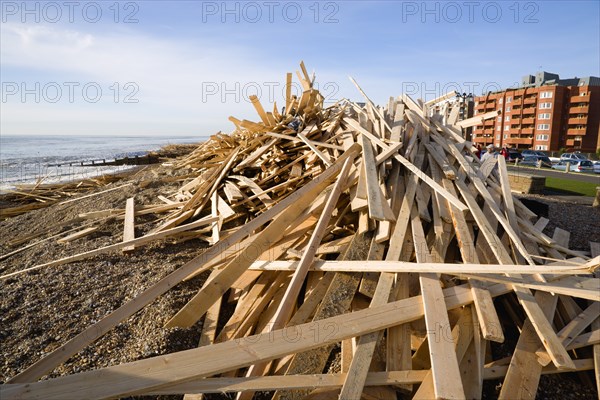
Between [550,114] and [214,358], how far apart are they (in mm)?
74967

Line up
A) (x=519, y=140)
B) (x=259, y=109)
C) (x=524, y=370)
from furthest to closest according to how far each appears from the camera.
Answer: (x=519, y=140), (x=259, y=109), (x=524, y=370)

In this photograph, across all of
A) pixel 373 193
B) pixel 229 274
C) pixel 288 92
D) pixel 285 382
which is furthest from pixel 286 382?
pixel 288 92

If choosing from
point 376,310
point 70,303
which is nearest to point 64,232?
point 70,303

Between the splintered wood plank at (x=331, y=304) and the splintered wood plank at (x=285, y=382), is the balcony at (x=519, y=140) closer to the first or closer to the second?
the splintered wood plank at (x=331, y=304)

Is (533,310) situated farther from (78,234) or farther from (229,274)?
(78,234)

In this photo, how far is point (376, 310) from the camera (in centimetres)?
269

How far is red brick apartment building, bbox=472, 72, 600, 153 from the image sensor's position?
5934 cm

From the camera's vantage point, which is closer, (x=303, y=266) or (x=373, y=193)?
(x=303, y=266)

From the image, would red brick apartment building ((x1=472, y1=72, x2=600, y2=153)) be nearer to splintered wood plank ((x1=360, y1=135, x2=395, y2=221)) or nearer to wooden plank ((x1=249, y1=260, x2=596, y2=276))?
splintered wood plank ((x1=360, y1=135, x2=395, y2=221))

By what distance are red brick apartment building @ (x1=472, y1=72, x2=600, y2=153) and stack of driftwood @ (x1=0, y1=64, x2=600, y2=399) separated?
59212 millimetres

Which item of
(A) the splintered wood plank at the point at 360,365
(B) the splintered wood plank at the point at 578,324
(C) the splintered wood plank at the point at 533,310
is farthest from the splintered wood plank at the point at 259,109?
(B) the splintered wood plank at the point at 578,324

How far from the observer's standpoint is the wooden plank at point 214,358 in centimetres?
201

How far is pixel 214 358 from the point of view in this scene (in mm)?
2256

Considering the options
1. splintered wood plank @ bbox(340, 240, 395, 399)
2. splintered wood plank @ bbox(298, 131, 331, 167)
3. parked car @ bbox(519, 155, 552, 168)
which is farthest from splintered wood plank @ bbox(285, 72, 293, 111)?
parked car @ bbox(519, 155, 552, 168)
